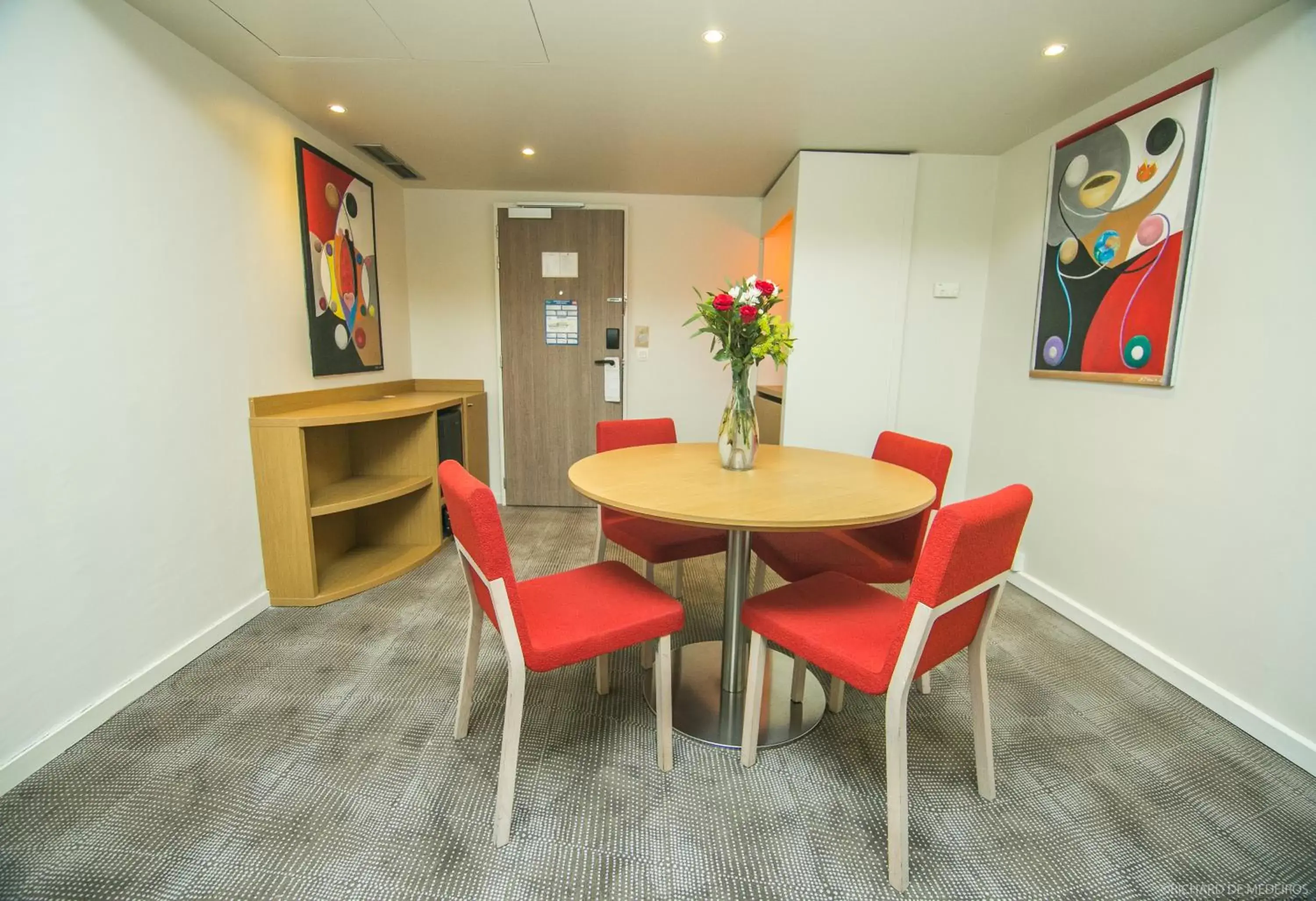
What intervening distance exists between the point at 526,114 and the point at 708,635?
8.72 feet

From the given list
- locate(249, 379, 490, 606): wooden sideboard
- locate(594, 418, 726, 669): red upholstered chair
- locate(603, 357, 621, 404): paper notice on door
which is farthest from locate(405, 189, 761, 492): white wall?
locate(594, 418, 726, 669): red upholstered chair

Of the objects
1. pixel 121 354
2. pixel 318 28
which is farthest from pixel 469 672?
pixel 318 28

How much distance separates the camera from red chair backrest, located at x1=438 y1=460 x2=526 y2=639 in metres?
1.18

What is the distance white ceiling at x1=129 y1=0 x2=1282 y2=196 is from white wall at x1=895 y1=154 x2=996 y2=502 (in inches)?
7.6

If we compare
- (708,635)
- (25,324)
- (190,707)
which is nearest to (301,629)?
(190,707)

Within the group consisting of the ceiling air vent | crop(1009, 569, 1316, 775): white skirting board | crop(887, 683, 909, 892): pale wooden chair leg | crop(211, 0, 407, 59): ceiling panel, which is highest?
the ceiling air vent

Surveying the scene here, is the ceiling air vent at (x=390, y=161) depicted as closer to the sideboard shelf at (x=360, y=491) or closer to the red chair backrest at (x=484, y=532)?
the sideboard shelf at (x=360, y=491)

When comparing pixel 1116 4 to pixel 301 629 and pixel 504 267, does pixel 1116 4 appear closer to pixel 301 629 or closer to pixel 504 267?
pixel 504 267

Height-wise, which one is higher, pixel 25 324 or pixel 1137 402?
pixel 25 324

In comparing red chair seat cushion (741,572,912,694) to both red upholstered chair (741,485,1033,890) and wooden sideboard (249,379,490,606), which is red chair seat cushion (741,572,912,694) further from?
wooden sideboard (249,379,490,606)

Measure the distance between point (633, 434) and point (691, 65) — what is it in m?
1.53

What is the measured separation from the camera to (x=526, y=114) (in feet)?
8.77

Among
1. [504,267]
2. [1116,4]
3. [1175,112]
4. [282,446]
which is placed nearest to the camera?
[1116,4]

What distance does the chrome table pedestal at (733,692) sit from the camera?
5.65 ft
